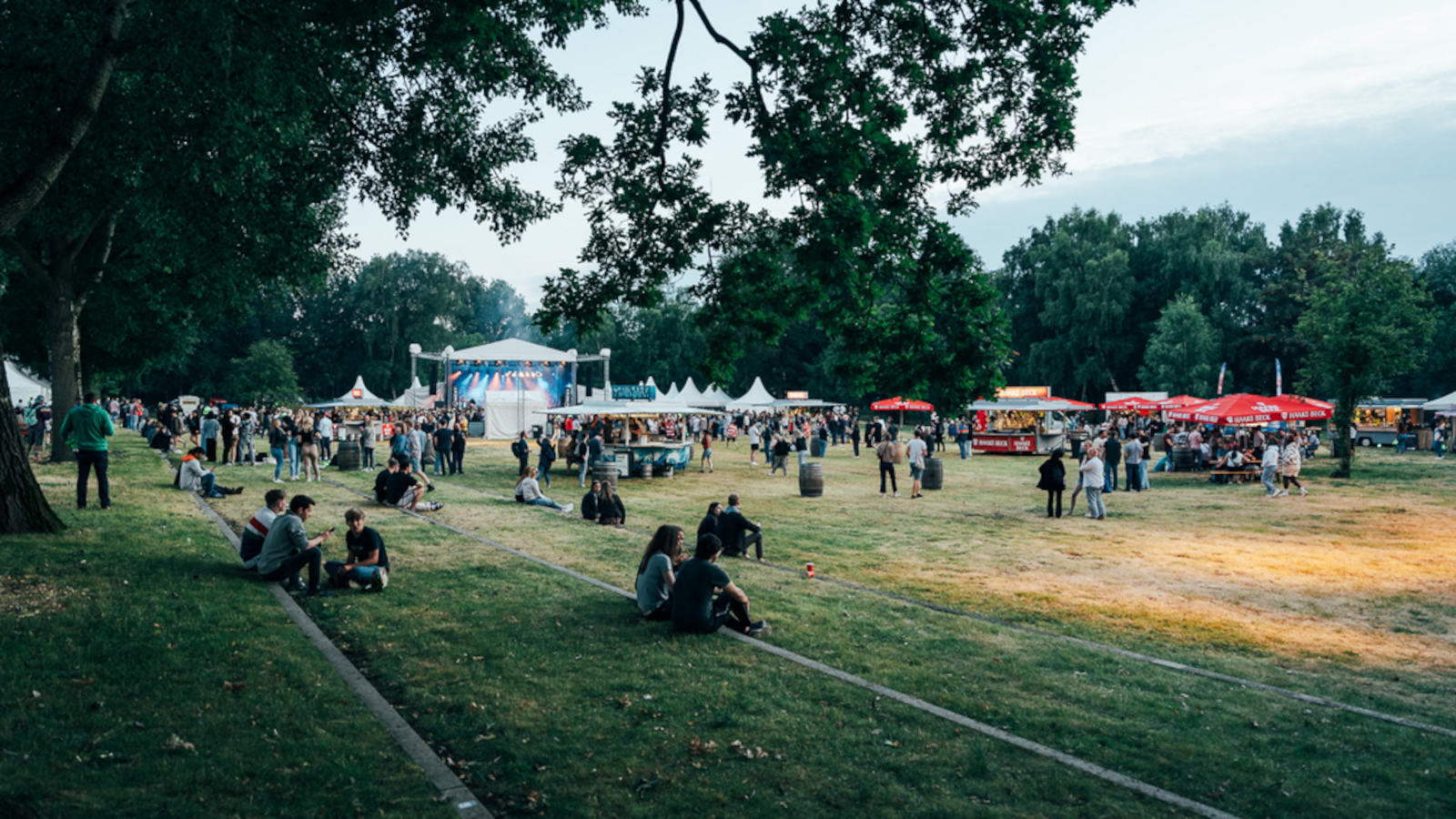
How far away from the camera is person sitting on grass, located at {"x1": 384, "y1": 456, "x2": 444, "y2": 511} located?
16.8m

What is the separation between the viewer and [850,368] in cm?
919

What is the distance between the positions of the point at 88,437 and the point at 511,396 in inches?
1294

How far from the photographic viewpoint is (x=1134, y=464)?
23641 millimetres

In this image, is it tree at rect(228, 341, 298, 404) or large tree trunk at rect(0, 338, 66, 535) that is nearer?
large tree trunk at rect(0, 338, 66, 535)

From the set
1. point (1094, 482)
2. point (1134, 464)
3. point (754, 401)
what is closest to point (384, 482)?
point (1094, 482)

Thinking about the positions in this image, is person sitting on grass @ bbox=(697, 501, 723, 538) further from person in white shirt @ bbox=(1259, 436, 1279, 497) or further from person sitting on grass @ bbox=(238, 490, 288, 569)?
person in white shirt @ bbox=(1259, 436, 1279, 497)

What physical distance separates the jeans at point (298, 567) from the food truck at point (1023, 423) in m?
31.2

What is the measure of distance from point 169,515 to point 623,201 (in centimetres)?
916

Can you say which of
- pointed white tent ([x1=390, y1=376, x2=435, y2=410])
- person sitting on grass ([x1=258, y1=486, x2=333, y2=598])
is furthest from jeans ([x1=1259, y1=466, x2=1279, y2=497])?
pointed white tent ([x1=390, y1=376, x2=435, y2=410])

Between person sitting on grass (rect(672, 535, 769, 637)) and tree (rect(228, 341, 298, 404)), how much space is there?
71.5 metres

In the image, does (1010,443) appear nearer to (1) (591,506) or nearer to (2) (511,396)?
(2) (511,396)

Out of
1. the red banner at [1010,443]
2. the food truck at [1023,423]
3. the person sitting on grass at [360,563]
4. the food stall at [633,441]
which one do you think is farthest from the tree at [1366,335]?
the person sitting on grass at [360,563]

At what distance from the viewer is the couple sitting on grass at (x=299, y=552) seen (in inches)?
363

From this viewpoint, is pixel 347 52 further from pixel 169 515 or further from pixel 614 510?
pixel 614 510
